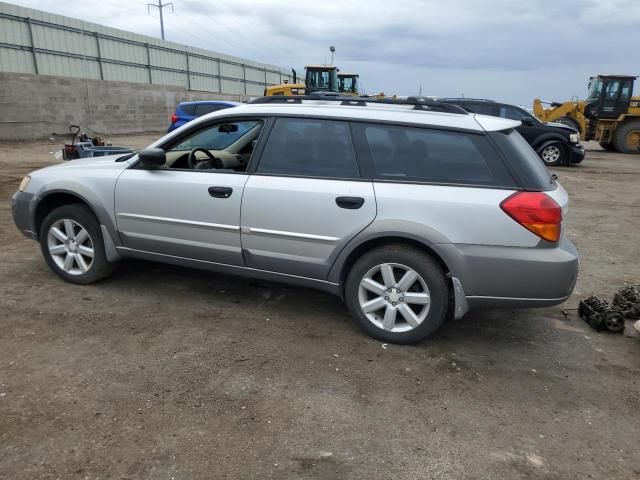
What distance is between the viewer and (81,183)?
430cm

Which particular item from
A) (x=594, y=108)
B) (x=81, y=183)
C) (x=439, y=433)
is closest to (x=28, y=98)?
(x=81, y=183)

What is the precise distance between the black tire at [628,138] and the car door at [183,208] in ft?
69.2

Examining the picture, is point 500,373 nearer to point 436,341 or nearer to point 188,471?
point 436,341

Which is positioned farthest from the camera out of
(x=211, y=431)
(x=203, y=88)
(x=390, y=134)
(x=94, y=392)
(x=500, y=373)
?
(x=203, y=88)

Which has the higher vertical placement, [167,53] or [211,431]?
[167,53]

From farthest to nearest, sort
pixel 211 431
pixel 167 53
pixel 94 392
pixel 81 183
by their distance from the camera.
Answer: pixel 167 53 → pixel 81 183 → pixel 94 392 → pixel 211 431

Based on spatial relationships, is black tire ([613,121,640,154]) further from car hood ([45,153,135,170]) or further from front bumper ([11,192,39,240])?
front bumper ([11,192,39,240])

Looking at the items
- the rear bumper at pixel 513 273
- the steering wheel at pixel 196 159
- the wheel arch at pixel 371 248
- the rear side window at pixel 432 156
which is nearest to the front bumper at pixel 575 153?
the rear bumper at pixel 513 273

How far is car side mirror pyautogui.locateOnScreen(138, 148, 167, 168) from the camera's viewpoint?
3949 mm

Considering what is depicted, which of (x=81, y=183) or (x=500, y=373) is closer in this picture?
(x=500, y=373)

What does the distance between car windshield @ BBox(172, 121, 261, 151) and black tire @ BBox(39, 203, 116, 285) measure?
992 millimetres

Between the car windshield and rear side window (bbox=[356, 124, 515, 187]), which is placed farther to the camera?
the car windshield

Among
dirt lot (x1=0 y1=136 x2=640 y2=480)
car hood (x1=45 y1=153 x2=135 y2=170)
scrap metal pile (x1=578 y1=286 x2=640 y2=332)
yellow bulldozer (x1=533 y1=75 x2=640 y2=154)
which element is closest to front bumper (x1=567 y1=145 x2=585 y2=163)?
yellow bulldozer (x1=533 y1=75 x2=640 y2=154)

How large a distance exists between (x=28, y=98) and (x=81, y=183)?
59.0 feet
